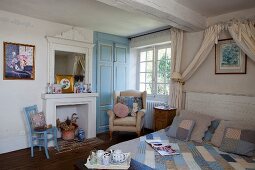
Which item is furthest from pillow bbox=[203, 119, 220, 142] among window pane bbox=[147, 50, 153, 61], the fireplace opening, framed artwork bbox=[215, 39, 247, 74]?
the fireplace opening

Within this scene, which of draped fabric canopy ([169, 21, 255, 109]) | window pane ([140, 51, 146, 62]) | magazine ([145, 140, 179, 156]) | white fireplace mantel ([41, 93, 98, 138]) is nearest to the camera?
magazine ([145, 140, 179, 156])

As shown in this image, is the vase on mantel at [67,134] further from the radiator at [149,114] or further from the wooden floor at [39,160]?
the radiator at [149,114]

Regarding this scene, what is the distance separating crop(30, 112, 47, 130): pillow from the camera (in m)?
3.24

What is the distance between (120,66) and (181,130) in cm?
269

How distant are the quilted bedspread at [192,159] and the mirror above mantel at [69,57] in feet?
7.72

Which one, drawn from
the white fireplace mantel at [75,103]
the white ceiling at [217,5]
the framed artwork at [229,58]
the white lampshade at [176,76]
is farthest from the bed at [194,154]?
the white fireplace mantel at [75,103]

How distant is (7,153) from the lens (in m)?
3.22

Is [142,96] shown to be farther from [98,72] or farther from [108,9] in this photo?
[108,9]

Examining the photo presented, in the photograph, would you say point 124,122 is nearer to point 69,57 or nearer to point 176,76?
point 176,76

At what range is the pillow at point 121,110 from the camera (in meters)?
4.01

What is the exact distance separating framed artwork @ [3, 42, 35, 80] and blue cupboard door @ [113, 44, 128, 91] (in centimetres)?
196

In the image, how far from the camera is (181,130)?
2.65 meters

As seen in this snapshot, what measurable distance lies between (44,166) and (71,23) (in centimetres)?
270

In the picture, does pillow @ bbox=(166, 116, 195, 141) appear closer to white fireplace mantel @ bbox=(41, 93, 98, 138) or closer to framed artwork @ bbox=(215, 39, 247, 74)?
framed artwork @ bbox=(215, 39, 247, 74)
